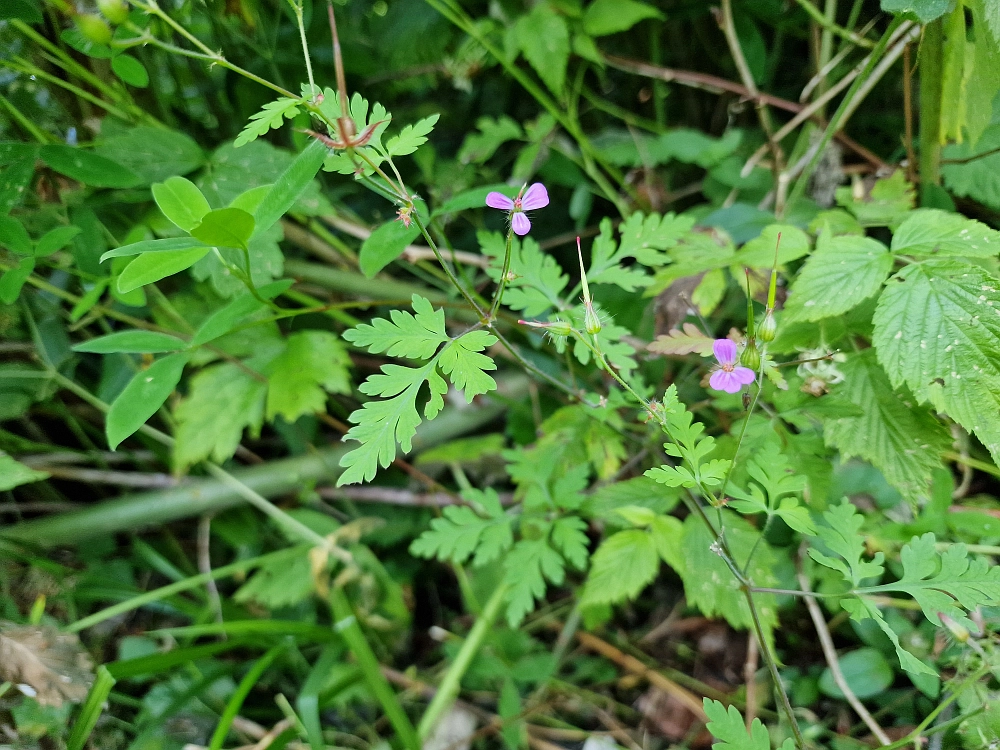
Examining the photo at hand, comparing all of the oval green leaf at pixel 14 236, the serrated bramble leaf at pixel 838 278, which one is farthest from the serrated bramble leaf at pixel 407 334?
the oval green leaf at pixel 14 236

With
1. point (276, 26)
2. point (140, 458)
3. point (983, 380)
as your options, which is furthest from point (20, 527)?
point (983, 380)

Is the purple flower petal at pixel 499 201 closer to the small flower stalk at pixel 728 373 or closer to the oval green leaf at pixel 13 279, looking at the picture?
the small flower stalk at pixel 728 373

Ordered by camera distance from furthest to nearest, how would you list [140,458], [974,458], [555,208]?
[555,208] → [140,458] → [974,458]

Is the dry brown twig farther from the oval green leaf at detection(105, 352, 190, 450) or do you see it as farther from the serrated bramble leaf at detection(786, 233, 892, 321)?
the oval green leaf at detection(105, 352, 190, 450)

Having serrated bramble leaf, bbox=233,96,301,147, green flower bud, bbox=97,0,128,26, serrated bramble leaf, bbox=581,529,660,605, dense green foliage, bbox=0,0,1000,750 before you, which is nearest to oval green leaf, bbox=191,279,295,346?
dense green foliage, bbox=0,0,1000,750

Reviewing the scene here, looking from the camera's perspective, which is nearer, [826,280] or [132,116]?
[826,280]

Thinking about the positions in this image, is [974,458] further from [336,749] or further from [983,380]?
[336,749]
